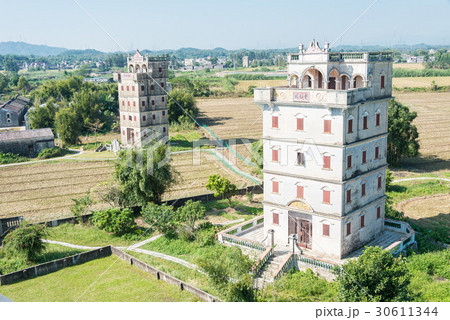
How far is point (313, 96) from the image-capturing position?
1315 inches

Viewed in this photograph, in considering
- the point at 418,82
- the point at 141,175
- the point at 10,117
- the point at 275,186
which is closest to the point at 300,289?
the point at 275,186

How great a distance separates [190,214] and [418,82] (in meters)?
136

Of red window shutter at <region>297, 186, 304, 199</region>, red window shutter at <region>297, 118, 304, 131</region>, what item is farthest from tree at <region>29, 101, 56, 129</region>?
red window shutter at <region>297, 186, 304, 199</region>

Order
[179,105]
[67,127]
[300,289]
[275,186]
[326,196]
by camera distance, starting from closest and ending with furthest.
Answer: [300,289] → [326,196] → [275,186] → [67,127] → [179,105]

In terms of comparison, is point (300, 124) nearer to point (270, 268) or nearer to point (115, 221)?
point (270, 268)

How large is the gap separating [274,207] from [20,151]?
161 feet

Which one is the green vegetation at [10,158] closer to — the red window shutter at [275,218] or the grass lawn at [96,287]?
the grass lawn at [96,287]

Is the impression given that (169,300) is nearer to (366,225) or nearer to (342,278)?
(342,278)

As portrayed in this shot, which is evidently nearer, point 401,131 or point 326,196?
point 326,196

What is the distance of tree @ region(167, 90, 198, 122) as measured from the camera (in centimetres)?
9188

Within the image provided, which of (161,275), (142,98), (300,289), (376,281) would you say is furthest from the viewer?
(142,98)

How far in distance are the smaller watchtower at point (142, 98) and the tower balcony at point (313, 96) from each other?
37.9 m

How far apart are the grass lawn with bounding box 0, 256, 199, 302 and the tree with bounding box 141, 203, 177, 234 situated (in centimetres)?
620

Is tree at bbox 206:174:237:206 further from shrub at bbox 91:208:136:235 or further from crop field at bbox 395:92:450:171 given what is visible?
crop field at bbox 395:92:450:171
